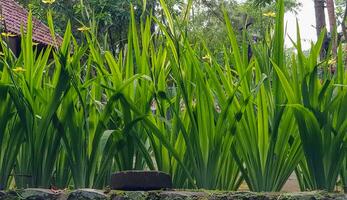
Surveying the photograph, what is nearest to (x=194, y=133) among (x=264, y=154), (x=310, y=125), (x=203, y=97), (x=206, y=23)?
(x=203, y=97)

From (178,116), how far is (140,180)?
349mm

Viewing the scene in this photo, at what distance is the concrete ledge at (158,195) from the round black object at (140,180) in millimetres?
30

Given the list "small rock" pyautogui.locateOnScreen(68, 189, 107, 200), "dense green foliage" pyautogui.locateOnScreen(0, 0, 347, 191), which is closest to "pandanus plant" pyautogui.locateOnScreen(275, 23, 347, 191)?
"dense green foliage" pyautogui.locateOnScreen(0, 0, 347, 191)

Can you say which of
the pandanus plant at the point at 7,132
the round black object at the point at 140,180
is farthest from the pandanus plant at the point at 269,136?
the pandanus plant at the point at 7,132

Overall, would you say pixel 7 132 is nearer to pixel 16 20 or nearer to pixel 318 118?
pixel 318 118

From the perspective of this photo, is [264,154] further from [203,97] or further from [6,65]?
[6,65]

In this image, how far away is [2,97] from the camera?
9.04 ft

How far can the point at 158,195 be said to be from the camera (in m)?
2.42

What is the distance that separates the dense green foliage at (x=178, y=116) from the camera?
2408 millimetres

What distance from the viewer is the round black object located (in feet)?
8.01

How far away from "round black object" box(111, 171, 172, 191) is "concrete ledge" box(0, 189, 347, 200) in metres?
0.03

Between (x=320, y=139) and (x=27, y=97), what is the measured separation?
4.53ft

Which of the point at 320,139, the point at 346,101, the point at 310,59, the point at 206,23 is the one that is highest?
the point at 206,23

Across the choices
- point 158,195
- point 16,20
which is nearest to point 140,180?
point 158,195
